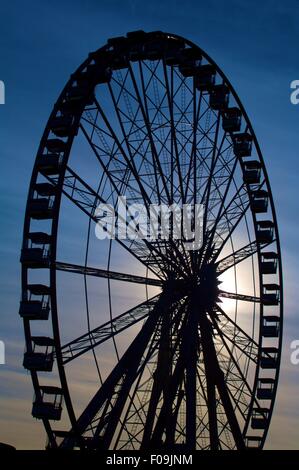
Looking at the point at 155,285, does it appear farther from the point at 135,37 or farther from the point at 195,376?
the point at 135,37

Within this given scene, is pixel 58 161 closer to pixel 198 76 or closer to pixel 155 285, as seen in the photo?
pixel 155 285

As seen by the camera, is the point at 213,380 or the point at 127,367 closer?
the point at 127,367

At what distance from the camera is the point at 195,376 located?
103ft

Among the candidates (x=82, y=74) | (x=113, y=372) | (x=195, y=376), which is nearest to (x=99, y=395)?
(x=113, y=372)

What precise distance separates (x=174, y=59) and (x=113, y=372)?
1241 centimetres

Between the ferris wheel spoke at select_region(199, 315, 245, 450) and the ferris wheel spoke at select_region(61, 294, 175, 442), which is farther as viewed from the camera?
the ferris wheel spoke at select_region(199, 315, 245, 450)

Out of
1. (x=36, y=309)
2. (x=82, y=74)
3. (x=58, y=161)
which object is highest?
(x=82, y=74)

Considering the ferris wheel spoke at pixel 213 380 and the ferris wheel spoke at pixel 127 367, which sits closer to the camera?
the ferris wheel spoke at pixel 127 367
